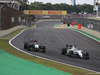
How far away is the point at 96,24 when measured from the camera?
103ft

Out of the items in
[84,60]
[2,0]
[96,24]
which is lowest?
[84,60]

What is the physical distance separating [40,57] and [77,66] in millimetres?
3576

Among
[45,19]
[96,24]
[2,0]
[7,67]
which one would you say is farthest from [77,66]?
[45,19]

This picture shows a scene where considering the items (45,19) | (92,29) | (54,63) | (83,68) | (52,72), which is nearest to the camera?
(52,72)

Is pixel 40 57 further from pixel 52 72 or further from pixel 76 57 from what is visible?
pixel 52 72

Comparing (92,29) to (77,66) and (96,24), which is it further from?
(77,66)

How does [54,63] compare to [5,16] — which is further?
[5,16]

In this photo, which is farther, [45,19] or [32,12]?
[45,19]

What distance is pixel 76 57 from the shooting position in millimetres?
17328

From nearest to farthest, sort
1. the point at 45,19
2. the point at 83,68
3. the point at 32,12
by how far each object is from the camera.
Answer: the point at 83,68
the point at 32,12
the point at 45,19

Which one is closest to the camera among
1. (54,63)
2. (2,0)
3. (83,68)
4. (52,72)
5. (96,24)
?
(52,72)

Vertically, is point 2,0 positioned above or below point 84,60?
above

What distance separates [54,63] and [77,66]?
157 cm

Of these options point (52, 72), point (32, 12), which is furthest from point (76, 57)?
point (32, 12)
